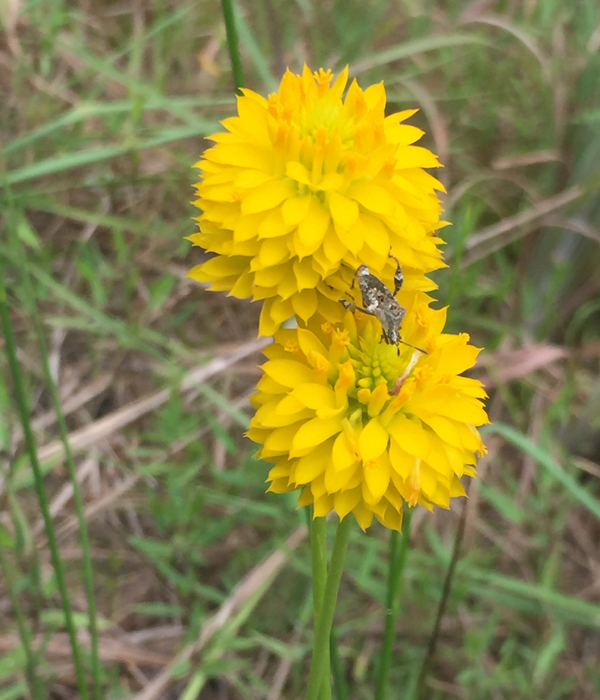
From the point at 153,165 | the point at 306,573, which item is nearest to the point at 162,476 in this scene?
the point at 306,573

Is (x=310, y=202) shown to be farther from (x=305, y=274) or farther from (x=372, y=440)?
(x=372, y=440)

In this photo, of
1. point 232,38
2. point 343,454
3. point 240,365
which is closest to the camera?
point 343,454

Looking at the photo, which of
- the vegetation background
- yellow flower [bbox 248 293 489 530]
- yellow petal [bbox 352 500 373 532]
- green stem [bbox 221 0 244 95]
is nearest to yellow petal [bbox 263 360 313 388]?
yellow flower [bbox 248 293 489 530]

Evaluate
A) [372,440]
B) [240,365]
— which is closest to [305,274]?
[372,440]

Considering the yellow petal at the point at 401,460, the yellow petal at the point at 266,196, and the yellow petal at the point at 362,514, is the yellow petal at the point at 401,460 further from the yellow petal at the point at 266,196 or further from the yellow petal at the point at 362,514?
the yellow petal at the point at 266,196

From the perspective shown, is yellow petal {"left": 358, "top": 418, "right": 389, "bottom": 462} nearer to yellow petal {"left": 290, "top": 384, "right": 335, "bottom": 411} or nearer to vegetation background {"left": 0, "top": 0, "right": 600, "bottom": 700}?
yellow petal {"left": 290, "top": 384, "right": 335, "bottom": 411}

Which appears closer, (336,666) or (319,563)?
(319,563)
